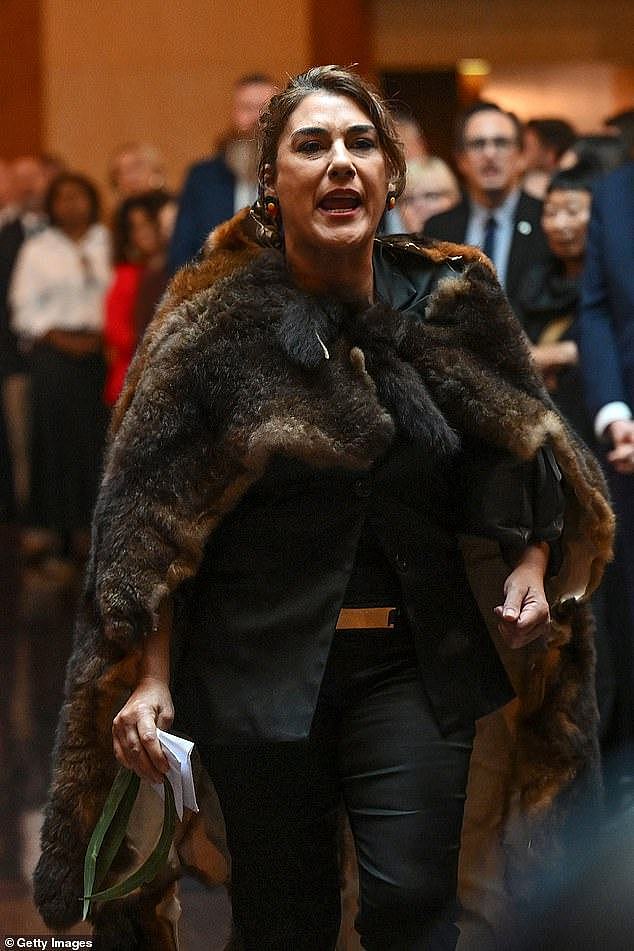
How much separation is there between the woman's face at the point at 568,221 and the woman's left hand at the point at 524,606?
2.91 meters

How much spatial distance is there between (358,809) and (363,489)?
0.55m

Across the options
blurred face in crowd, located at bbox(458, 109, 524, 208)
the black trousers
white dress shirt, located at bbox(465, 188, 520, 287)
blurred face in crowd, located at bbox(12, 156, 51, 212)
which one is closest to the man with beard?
blurred face in crowd, located at bbox(458, 109, 524, 208)

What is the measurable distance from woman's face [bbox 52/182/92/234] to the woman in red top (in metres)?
0.98

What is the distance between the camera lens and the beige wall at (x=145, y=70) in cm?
1315

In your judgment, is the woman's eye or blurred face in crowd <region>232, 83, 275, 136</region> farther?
blurred face in crowd <region>232, 83, 275, 136</region>

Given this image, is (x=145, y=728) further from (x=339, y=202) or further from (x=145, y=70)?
(x=145, y=70)

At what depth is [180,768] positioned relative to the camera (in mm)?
2943

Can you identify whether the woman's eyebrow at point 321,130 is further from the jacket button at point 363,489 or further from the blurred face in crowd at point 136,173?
the blurred face in crowd at point 136,173

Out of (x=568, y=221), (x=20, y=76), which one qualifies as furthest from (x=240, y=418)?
(x=20, y=76)

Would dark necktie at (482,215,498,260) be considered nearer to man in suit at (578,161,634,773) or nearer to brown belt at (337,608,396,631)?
man in suit at (578,161,634,773)

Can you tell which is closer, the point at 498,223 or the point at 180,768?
the point at 180,768

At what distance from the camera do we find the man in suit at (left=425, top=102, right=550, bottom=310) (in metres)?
6.24

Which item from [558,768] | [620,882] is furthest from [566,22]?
[620,882]

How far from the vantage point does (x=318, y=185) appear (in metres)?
3.04
